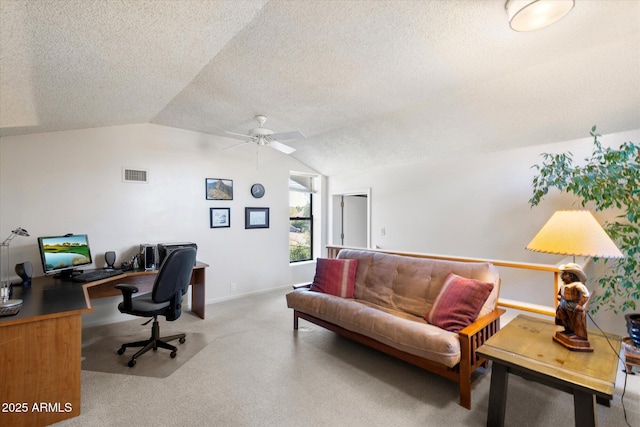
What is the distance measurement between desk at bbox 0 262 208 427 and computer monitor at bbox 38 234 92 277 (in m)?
0.98

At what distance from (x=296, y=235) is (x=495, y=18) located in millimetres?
4524

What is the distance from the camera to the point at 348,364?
2559 millimetres

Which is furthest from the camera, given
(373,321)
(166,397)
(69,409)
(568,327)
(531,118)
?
(531,118)

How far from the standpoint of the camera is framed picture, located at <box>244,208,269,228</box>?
4.74 metres

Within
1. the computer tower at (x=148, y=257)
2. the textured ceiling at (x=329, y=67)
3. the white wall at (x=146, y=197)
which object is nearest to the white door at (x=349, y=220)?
the white wall at (x=146, y=197)

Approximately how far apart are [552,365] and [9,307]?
328cm

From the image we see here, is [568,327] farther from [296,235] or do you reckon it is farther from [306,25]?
[296,235]

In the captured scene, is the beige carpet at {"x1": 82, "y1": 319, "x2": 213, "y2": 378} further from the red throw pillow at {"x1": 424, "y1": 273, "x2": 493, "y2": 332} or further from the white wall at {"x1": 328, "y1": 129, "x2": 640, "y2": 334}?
the white wall at {"x1": 328, "y1": 129, "x2": 640, "y2": 334}

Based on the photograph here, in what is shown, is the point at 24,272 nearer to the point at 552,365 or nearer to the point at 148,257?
the point at 148,257

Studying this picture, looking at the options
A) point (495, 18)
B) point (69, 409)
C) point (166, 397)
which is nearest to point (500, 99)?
point (495, 18)

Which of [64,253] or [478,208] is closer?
[64,253]

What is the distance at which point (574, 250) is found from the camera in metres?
1.59

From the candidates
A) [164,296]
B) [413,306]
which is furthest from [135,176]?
[413,306]

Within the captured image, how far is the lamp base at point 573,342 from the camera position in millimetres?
1651
